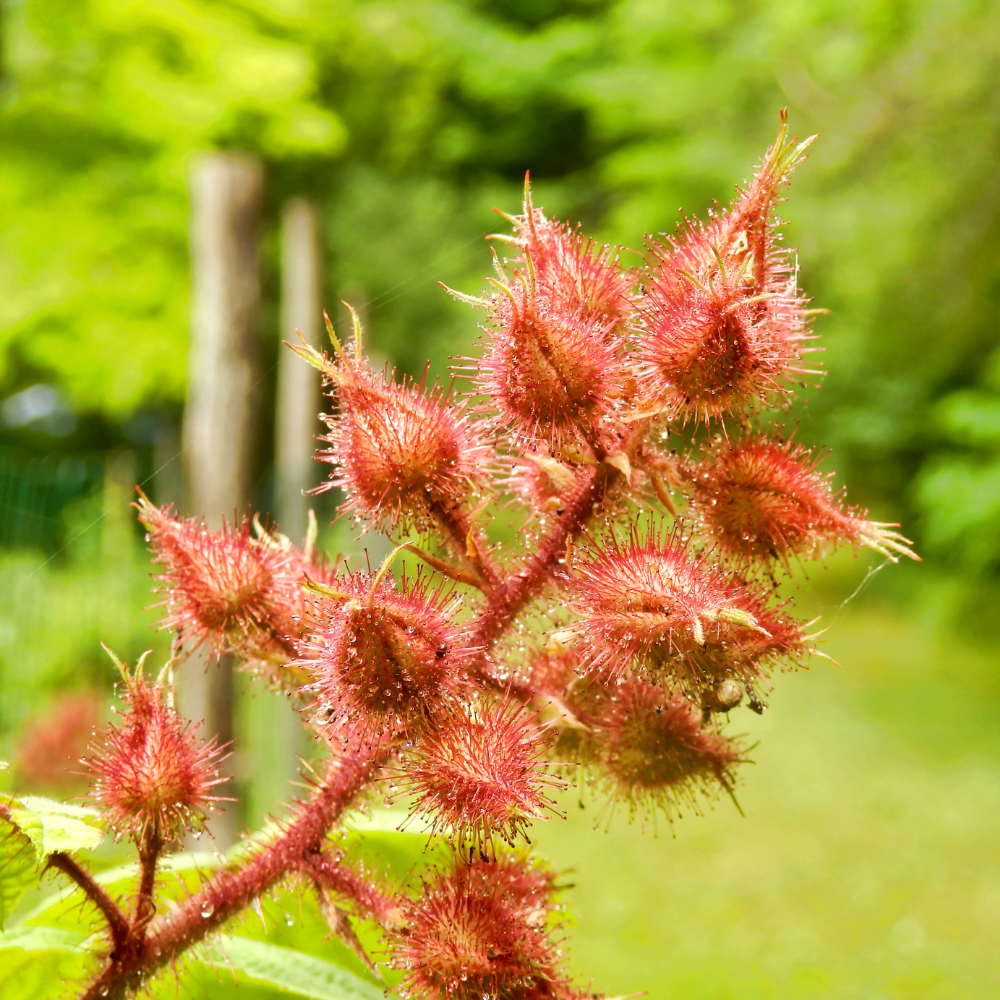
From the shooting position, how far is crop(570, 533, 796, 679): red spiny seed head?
581 millimetres

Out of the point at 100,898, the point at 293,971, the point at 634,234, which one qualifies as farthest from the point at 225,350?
the point at 100,898

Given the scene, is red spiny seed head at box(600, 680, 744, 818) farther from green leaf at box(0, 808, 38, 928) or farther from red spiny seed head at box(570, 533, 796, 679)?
green leaf at box(0, 808, 38, 928)

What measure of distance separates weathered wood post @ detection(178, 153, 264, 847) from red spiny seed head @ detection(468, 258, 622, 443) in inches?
105

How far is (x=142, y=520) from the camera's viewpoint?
0.70m

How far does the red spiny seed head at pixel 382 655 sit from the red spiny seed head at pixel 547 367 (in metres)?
0.15

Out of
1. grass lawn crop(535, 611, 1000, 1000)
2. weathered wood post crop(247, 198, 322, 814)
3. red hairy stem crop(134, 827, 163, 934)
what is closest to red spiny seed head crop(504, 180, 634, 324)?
red hairy stem crop(134, 827, 163, 934)

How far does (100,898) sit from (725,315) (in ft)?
1.79

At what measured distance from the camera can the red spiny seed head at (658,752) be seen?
68cm

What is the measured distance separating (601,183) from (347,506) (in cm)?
311

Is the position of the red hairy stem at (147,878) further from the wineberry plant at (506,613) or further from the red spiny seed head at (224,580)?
the red spiny seed head at (224,580)

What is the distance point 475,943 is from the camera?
58 centimetres

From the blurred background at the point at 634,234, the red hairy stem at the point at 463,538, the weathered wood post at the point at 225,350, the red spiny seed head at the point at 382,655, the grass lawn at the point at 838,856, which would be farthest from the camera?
the weathered wood post at the point at 225,350

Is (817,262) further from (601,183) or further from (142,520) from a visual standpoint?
(142,520)

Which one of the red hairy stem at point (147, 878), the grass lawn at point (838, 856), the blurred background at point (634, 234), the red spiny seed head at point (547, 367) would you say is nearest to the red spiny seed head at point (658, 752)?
the red spiny seed head at point (547, 367)
